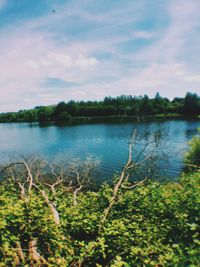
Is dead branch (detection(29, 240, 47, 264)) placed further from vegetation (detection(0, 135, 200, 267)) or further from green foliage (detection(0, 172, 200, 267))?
green foliage (detection(0, 172, 200, 267))

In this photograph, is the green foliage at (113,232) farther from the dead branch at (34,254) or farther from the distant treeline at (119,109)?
the distant treeline at (119,109)

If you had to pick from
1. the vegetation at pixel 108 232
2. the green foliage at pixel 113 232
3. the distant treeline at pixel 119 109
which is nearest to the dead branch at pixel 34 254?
the vegetation at pixel 108 232

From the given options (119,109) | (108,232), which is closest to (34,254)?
(108,232)

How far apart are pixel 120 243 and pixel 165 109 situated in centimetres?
15301

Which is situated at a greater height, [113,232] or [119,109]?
[119,109]

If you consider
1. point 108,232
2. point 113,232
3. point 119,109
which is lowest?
point 108,232

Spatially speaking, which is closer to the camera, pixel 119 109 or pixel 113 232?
pixel 113 232

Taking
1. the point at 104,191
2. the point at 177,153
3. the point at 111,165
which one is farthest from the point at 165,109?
the point at 104,191

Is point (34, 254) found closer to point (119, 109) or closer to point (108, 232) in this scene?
point (108, 232)

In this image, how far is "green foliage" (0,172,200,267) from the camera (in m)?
5.98

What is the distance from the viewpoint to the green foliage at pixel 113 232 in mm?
5976

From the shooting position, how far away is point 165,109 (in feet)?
501

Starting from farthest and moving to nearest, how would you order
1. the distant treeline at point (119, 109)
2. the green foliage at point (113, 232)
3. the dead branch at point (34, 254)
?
the distant treeline at point (119, 109), the green foliage at point (113, 232), the dead branch at point (34, 254)

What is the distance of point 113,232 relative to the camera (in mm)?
6754
